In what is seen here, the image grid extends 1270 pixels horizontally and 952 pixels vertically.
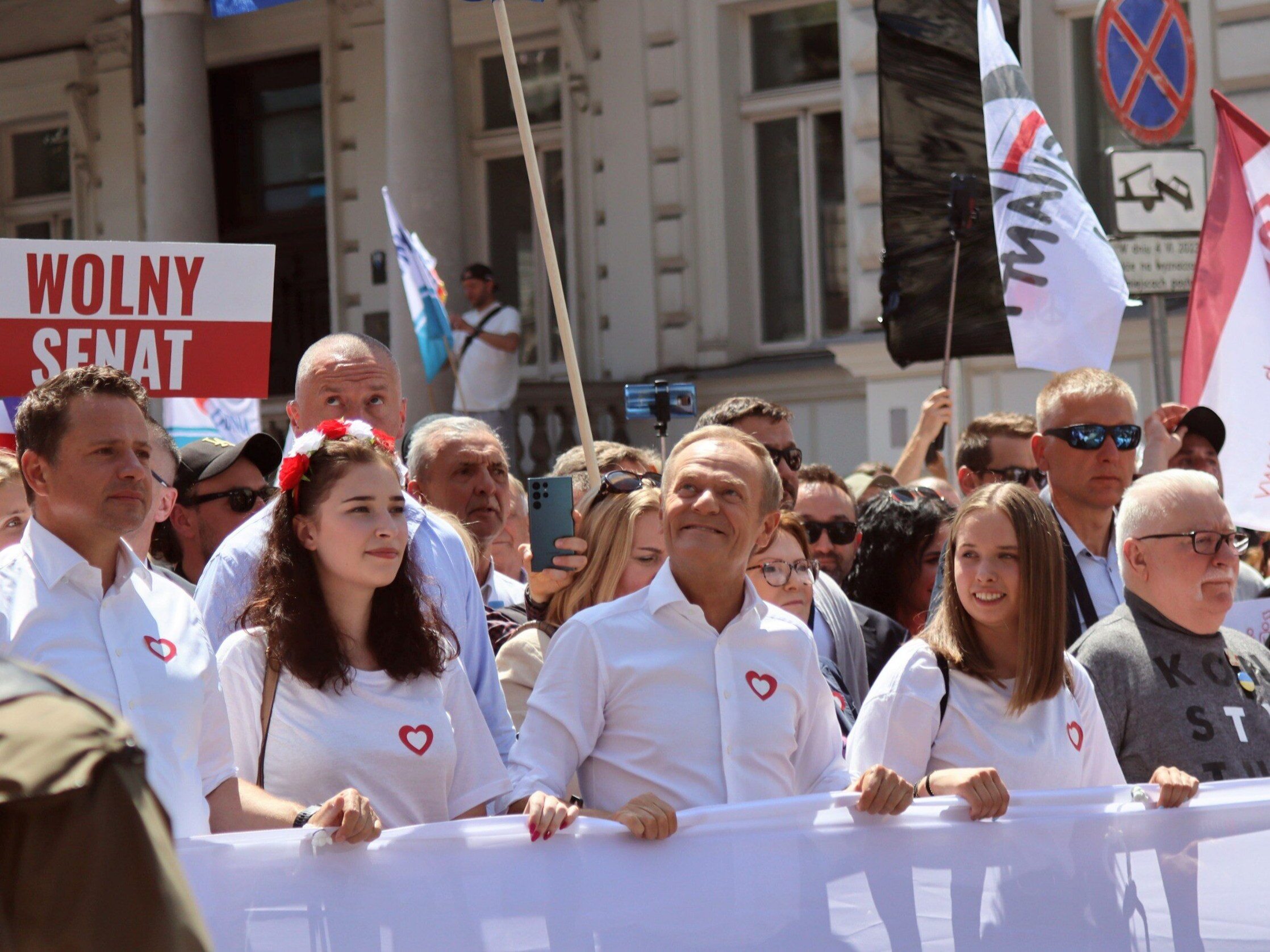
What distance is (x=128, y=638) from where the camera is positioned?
10.2 feet

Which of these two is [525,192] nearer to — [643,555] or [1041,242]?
[1041,242]

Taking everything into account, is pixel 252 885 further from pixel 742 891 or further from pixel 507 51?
pixel 507 51

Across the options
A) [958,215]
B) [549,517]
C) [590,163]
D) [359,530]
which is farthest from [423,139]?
[359,530]

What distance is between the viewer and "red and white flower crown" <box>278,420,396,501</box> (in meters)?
3.46

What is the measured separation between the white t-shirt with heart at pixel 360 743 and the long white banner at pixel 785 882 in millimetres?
196

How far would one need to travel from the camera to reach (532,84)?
14.3 metres

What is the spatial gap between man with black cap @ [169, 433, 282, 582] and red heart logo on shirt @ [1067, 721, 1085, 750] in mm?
2341

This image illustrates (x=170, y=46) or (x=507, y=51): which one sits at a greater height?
(x=170, y=46)

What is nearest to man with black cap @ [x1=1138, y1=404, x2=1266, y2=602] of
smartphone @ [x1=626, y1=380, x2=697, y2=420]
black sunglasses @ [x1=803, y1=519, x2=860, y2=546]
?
black sunglasses @ [x1=803, y1=519, x2=860, y2=546]

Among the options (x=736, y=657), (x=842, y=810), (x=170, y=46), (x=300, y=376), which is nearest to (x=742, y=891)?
(x=842, y=810)

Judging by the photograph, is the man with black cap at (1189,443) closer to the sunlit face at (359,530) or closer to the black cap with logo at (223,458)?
the black cap with logo at (223,458)

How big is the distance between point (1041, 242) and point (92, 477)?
3766 millimetres

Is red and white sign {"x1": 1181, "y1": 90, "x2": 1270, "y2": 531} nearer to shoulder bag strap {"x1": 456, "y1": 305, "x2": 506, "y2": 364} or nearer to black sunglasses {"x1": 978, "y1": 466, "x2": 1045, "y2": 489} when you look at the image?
black sunglasses {"x1": 978, "y1": 466, "x2": 1045, "y2": 489}

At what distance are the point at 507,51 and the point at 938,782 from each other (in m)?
2.50
